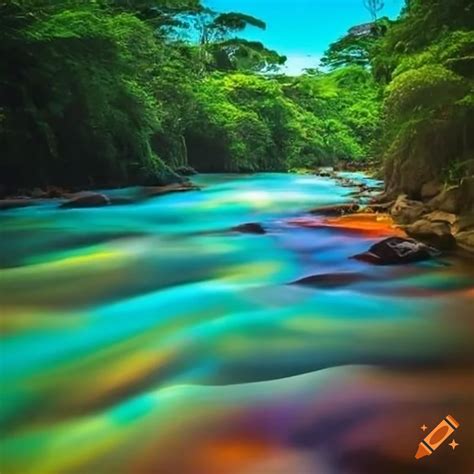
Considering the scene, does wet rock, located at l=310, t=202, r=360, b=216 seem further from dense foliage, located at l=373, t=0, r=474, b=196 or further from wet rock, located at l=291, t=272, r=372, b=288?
wet rock, located at l=291, t=272, r=372, b=288

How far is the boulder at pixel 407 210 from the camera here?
543 centimetres

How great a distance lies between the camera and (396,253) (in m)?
3.92

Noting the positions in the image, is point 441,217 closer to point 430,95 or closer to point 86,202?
point 430,95

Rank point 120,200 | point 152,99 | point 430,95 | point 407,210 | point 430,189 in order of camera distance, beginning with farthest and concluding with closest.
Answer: point 152,99
point 120,200
point 430,189
point 407,210
point 430,95

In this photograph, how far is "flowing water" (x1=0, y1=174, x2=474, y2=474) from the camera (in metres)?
1.68

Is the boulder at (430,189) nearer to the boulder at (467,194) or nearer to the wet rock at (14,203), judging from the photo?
the boulder at (467,194)

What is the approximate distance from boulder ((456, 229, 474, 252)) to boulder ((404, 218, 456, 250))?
0.06m

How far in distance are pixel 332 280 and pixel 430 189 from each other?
3061 mm

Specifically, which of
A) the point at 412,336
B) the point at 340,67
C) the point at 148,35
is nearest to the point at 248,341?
the point at 412,336

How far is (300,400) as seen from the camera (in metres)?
1.99

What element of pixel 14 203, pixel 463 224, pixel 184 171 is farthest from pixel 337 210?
pixel 184 171

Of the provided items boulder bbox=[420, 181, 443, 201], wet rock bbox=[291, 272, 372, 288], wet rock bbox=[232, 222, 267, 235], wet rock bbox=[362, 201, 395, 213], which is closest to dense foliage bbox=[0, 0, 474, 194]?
boulder bbox=[420, 181, 443, 201]

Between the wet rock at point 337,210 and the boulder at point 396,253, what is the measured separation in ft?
7.44

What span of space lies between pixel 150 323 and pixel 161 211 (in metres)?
4.07
